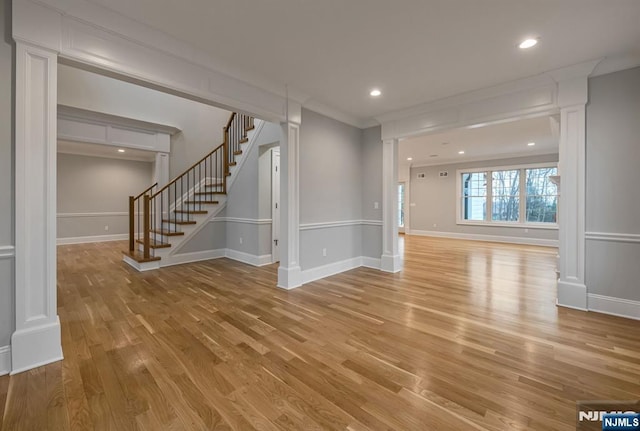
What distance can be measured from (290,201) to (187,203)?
3048 mm

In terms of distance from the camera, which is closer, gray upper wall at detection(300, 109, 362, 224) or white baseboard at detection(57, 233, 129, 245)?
gray upper wall at detection(300, 109, 362, 224)

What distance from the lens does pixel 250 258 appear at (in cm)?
536

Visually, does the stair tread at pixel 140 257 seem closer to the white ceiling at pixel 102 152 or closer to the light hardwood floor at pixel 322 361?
the light hardwood floor at pixel 322 361

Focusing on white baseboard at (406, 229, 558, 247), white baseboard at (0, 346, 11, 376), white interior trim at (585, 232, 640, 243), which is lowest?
white baseboard at (0, 346, 11, 376)

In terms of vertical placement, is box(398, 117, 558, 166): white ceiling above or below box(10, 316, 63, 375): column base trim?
above

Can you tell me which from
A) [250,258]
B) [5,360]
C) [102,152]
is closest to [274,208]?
[250,258]

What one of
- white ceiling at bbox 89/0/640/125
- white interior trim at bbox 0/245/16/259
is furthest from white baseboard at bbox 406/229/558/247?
white interior trim at bbox 0/245/16/259

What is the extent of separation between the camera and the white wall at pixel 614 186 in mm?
2826

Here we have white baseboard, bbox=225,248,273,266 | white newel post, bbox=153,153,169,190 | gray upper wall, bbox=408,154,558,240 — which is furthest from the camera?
gray upper wall, bbox=408,154,558,240

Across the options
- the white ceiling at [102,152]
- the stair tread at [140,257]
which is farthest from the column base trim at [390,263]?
the white ceiling at [102,152]

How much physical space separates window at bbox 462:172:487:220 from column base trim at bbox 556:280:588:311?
642 centimetres

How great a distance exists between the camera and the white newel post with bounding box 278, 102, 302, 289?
385 centimetres

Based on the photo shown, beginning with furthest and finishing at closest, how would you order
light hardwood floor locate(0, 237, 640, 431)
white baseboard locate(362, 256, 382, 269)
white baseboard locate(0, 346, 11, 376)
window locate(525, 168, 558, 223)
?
window locate(525, 168, 558, 223)
white baseboard locate(362, 256, 382, 269)
white baseboard locate(0, 346, 11, 376)
light hardwood floor locate(0, 237, 640, 431)

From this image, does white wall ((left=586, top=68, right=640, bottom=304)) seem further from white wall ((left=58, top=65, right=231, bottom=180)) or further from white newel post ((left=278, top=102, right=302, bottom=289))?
white wall ((left=58, top=65, right=231, bottom=180))
